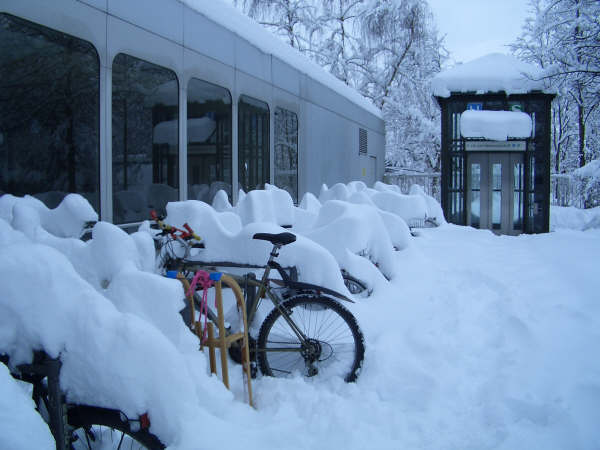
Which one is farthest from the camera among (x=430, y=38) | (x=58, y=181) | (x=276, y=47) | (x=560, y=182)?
(x=430, y=38)

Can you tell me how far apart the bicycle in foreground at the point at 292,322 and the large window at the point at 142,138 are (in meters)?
1.65

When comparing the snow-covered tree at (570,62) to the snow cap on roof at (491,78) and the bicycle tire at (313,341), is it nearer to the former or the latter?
the snow cap on roof at (491,78)

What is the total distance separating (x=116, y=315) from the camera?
2.09m

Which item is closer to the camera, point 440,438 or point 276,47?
point 440,438

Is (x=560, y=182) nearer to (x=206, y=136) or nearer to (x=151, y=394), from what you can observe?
(x=206, y=136)

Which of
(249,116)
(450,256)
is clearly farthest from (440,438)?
(450,256)

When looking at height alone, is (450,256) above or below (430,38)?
below

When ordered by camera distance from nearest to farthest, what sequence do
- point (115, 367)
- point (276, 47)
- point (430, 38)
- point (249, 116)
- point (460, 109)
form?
point (115, 367), point (249, 116), point (276, 47), point (460, 109), point (430, 38)

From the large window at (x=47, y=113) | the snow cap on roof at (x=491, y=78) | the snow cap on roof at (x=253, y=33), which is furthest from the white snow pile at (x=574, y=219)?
the large window at (x=47, y=113)

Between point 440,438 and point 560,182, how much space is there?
61.7ft

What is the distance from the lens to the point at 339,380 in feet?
11.6

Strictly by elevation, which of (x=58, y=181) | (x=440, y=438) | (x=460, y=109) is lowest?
(x=440, y=438)

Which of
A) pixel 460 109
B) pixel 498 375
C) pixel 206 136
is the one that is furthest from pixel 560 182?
pixel 498 375

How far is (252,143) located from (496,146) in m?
7.09
